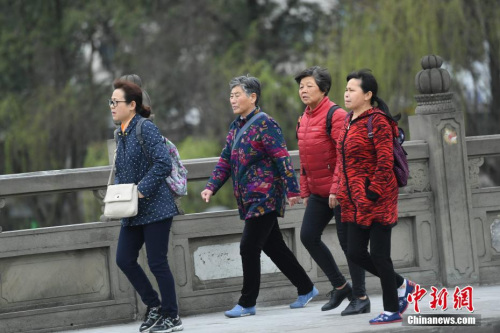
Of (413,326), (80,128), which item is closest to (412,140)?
(413,326)

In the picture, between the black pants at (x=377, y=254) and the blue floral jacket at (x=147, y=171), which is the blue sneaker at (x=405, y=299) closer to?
the black pants at (x=377, y=254)

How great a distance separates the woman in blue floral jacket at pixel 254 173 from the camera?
775 cm

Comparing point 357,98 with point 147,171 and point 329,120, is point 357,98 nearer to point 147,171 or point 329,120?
point 329,120

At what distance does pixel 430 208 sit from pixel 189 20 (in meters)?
19.2

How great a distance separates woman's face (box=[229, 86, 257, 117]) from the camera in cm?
789

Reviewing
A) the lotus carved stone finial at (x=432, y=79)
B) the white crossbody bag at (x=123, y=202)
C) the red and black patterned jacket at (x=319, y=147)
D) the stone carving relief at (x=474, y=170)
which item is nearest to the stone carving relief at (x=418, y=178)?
the stone carving relief at (x=474, y=170)

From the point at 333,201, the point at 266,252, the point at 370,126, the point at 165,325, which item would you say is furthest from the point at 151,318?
the point at 370,126

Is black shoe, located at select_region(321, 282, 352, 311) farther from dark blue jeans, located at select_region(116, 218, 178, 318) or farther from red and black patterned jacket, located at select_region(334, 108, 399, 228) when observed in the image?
dark blue jeans, located at select_region(116, 218, 178, 318)

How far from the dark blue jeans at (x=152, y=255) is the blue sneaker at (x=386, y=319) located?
4.59 feet

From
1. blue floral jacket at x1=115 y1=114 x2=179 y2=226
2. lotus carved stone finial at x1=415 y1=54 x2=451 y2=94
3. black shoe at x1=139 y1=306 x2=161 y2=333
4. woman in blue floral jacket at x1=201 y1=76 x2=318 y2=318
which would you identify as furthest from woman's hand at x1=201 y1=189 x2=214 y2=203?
lotus carved stone finial at x1=415 y1=54 x2=451 y2=94

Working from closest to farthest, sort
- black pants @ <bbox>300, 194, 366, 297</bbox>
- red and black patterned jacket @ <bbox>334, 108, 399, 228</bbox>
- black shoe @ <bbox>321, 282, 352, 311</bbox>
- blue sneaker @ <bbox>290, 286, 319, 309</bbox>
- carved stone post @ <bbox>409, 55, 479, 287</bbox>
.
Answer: red and black patterned jacket @ <bbox>334, 108, 399, 228</bbox>
black pants @ <bbox>300, 194, 366, 297</bbox>
black shoe @ <bbox>321, 282, 352, 311</bbox>
blue sneaker @ <bbox>290, 286, 319, 309</bbox>
carved stone post @ <bbox>409, 55, 479, 287</bbox>

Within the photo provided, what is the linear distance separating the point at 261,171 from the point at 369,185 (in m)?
1.03

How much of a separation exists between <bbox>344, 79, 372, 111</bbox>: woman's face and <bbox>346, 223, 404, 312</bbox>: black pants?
2.60ft

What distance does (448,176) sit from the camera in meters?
9.29
